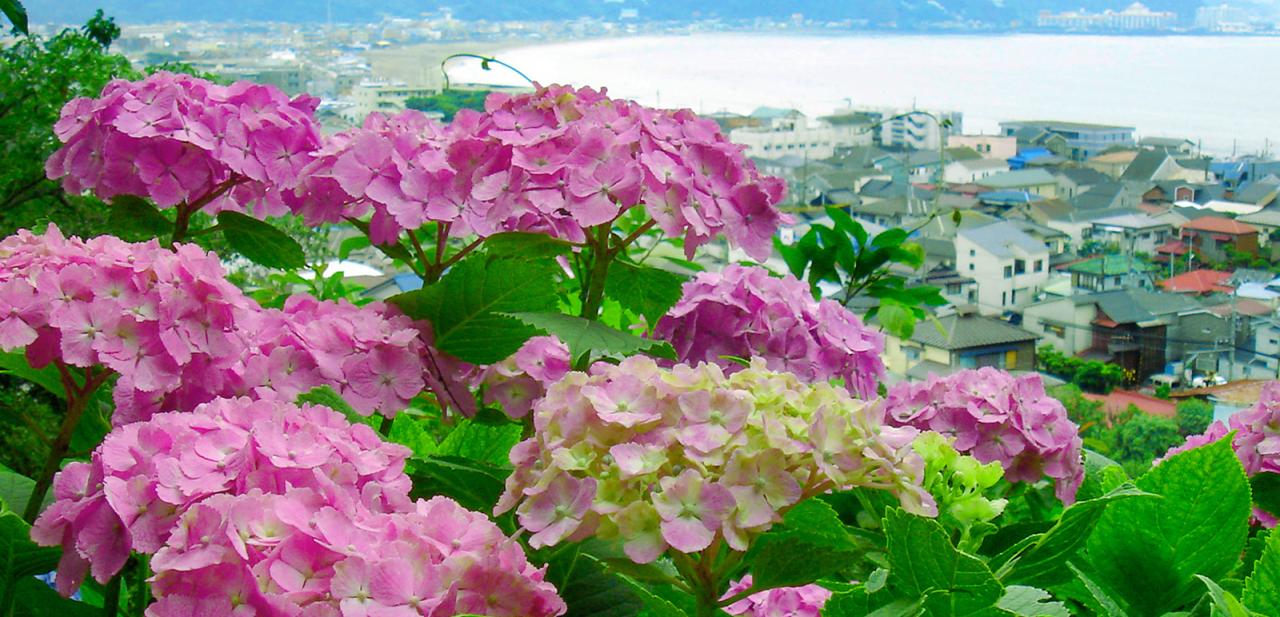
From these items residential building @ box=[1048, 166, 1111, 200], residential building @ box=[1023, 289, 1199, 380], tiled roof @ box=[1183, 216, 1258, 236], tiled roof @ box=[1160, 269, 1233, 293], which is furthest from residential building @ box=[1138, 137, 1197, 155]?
residential building @ box=[1023, 289, 1199, 380]

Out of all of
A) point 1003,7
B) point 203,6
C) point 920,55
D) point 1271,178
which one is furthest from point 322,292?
point 1003,7

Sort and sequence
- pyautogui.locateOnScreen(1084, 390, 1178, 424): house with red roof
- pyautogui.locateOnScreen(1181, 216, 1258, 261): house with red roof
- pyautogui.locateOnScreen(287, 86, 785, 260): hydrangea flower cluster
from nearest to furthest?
pyautogui.locateOnScreen(287, 86, 785, 260): hydrangea flower cluster
pyautogui.locateOnScreen(1084, 390, 1178, 424): house with red roof
pyautogui.locateOnScreen(1181, 216, 1258, 261): house with red roof

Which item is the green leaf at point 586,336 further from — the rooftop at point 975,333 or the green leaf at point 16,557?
the rooftop at point 975,333

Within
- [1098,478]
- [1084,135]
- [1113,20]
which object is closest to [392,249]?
[1098,478]

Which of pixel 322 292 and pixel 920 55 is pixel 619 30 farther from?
pixel 920 55

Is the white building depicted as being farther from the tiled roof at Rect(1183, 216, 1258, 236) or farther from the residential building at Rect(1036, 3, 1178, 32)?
the residential building at Rect(1036, 3, 1178, 32)

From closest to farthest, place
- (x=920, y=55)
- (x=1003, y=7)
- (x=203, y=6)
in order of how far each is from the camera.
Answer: (x=203, y=6), (x=920, y=55), (x=1003, y=7)

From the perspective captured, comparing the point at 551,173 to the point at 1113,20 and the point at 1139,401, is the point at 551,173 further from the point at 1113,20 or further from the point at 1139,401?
the point at 1113,20
